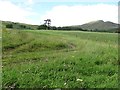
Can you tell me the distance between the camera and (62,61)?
14344mm

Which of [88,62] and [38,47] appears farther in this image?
[38,47]

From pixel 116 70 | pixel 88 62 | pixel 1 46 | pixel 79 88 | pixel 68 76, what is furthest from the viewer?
pixel 1 46

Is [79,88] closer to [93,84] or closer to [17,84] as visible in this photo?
[93,84]

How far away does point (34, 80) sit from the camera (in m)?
11.9

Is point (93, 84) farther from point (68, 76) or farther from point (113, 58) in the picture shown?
point (113, 58)

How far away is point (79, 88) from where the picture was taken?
11164 millimetres

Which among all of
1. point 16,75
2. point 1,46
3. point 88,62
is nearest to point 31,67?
point 16,75

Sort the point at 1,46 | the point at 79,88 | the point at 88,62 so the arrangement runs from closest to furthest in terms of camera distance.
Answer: the point at 79,88
the point at 88,62
the point at 1,46

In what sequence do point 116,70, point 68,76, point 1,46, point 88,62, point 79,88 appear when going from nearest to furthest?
point 79,88 < point 68,76 < point 116,70 < point 88,62 < point 1,46

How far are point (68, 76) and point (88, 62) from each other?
7.09 feet

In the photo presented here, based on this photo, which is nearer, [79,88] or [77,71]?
[79,88]

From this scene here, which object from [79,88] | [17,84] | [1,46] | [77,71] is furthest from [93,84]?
[1,46]

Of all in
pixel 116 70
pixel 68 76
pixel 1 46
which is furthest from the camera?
pixel 1 46

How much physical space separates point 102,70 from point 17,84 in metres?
3.49
